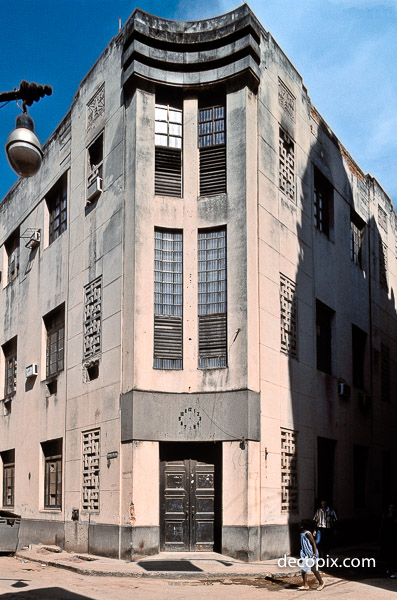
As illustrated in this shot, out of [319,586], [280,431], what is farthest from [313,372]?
[319,586]

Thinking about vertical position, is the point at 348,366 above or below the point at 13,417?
above

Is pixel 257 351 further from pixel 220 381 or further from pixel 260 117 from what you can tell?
pixel 260 117

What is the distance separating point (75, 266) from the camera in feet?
70.5

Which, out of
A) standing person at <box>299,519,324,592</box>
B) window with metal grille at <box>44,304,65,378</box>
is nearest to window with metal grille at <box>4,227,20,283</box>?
window with metal grille at <box>44,304,65,378</box>

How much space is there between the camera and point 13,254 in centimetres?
2912

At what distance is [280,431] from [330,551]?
4.16 metres

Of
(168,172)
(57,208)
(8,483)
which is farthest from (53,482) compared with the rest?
(168,172)

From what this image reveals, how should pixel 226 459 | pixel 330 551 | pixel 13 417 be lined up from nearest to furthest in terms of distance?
pixel 226 459, pixel 330 551, pixel 13 417

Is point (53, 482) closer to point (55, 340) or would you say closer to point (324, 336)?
point (55, 340)

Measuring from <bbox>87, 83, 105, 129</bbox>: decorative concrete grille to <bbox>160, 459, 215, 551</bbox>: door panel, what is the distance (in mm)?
10213

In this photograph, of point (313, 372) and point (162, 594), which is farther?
point (313, 372)

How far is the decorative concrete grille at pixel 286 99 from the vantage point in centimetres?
2073

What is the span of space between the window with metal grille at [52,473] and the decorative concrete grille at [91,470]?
2488 mm

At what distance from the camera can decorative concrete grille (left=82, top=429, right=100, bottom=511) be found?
61.0ft
